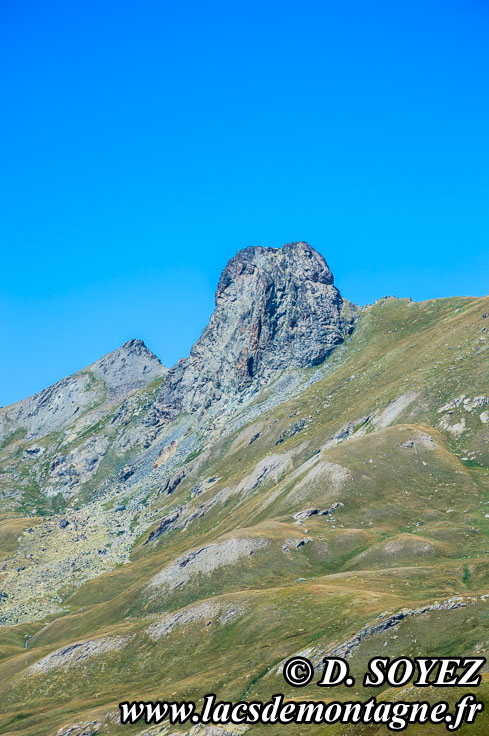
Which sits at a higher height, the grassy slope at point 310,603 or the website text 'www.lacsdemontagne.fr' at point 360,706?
the grassy slope at point 310,603

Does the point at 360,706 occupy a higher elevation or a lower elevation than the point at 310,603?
lower

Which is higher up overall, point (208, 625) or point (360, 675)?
point (208, 625)

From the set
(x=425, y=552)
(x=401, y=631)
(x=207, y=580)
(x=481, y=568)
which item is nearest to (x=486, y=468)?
(x=425, y=552)

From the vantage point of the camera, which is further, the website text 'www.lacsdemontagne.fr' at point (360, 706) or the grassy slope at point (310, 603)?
the grassy slope at point (310, 603)

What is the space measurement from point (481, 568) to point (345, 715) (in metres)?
67.7

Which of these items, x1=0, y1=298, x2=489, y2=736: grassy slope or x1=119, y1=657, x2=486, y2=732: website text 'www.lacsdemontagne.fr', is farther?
x1=0, y1=298, x2=489, y2=736: grassy slope

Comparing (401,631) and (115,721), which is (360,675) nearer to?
(401,631)

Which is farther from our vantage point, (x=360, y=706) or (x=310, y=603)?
(x=310, y=603)

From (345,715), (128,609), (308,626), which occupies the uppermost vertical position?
(128,609)

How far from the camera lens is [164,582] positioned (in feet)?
605

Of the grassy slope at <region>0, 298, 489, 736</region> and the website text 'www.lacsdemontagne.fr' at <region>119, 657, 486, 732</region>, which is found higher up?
the grassy slope at <region>0, 298, 489, 736</region>

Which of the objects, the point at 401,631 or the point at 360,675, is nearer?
the point at 360,675

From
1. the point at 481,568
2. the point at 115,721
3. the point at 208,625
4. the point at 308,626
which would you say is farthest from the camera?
the point at 208,625

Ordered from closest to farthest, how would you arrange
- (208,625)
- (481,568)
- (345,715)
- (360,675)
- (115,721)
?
(345,715), (360,675), (115,721), (481,568), (208,625)
